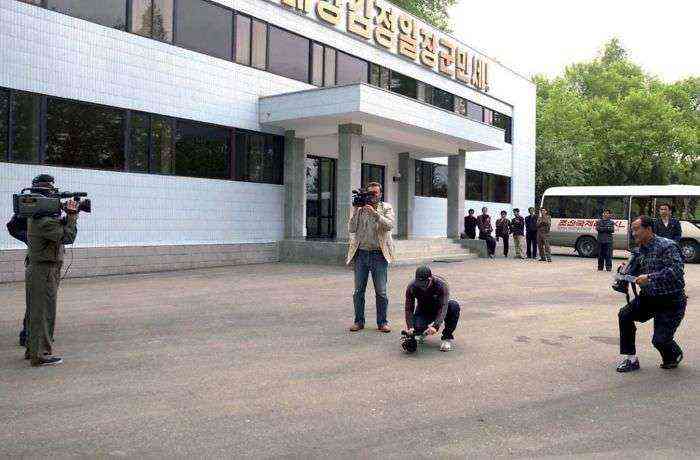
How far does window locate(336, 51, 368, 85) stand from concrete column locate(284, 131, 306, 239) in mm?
3302

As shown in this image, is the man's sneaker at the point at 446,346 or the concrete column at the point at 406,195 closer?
the man's sneaker at the point at 446,346

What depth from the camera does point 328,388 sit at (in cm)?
502

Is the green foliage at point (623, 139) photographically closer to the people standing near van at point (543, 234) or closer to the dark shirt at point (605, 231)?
the people standing near van at point (543, 234)

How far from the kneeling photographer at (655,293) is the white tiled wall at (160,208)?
1135cm

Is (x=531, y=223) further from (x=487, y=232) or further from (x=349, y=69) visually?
(x=349, y=69)

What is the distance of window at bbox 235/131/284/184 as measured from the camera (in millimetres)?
16875

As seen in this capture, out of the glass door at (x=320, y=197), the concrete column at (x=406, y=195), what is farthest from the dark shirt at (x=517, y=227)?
the glass door at (x=320, y=197)

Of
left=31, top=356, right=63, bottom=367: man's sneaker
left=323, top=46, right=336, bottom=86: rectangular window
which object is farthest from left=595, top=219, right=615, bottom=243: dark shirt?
left=31, top=356, right=63, bottom=367: man's sneaker

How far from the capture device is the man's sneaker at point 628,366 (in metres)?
5.63

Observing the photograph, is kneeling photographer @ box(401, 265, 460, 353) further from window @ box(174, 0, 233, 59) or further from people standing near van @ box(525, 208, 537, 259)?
people standing near van @ box(525, 208, 537, 259)

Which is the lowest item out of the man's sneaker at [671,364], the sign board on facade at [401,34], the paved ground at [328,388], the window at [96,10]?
Result: the paved ground at [328,388]

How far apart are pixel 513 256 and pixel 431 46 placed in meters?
9.08

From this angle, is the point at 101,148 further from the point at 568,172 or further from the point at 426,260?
the point at 568,172

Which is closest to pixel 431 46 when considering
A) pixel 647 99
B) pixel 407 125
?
pixel 407 125
